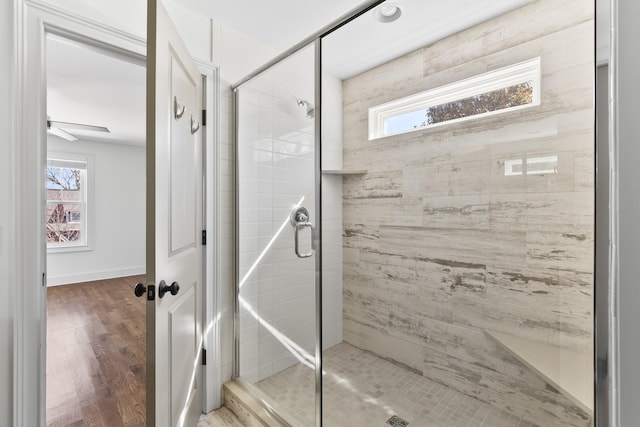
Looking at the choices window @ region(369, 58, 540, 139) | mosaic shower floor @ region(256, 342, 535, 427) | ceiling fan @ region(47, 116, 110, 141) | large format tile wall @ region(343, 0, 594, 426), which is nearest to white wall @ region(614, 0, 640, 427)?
large format tile wall @ region(343, 0, 594, 426)

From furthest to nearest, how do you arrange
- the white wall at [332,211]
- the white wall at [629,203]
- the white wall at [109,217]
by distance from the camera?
the white wall at [109,217], the white wall at [332,211], the white wall at [629,203]

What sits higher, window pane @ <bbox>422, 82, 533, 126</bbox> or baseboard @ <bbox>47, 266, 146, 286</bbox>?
window pane @ <bbox>422, 82, 533, 126</bbox>

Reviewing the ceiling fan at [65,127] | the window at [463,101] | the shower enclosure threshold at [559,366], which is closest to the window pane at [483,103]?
the window at [463,101]

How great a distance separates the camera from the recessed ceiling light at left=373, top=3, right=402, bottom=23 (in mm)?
1644

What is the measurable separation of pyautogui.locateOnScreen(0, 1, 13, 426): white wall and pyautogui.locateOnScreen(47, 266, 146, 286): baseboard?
4694 mm

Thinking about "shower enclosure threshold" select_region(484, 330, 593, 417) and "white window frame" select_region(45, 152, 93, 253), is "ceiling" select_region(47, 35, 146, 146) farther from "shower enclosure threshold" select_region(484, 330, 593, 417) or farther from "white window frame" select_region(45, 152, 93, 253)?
"shower enclosure threshold" select_region(484, 330, 593, 417)

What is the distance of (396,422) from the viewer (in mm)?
1659

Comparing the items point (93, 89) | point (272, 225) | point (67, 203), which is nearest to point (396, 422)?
point (272, 225)

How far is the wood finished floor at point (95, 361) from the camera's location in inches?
71.1

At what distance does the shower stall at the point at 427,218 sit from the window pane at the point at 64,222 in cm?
475

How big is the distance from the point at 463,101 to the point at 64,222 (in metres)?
6.04

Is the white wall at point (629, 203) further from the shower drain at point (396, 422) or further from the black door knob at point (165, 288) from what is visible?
the shower drain at point (396, 422)

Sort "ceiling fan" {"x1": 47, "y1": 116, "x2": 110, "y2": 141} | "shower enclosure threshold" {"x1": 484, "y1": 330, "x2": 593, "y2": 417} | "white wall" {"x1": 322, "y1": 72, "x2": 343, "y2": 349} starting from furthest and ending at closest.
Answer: "ceiling fan" {"x1": 47, "y1": 116, "x2": 110, "y2": 141} → "white wall" {"x1": 322, "y1": 72, "x2": 343, "y2": 349} → "shower enclosure threshold" {"x1": 484, "y1": 330, "x2": 593, "y2": 417}

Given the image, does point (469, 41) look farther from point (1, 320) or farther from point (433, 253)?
point (1, 320)
